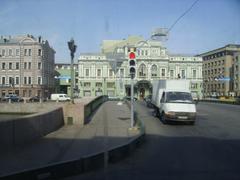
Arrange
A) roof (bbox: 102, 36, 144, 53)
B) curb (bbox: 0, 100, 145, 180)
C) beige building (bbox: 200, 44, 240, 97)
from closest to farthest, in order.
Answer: curb (bbox: 0, 100, 145, 180)
roof (bbox: 102, 36, 144, 53)
beige building (bbox: 200, 44, 240, 97)

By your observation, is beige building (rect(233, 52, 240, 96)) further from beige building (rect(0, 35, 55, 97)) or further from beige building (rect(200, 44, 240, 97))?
beige building (rect(0, 35, 55, 97))

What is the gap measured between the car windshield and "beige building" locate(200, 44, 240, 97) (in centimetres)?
9378

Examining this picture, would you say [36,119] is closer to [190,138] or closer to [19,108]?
[190,138]

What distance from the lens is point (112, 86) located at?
9606 centimetres

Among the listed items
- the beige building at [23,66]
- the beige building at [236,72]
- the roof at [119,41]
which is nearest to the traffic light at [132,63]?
the beige building at [23,66]

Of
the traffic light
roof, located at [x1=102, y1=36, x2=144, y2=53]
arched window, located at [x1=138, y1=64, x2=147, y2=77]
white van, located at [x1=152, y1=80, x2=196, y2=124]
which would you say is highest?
roof, located at [x1=102, y1=36, x2=144, y2=53]

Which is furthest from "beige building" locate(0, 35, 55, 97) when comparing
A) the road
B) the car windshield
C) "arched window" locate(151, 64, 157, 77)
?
the road

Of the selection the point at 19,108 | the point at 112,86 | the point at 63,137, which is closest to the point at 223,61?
the point at 112,86

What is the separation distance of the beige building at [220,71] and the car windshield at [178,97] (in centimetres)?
9378

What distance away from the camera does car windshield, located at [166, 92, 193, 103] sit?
20.6m

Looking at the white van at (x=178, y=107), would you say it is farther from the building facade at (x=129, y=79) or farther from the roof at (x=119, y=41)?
the building facade at (x=129, y=79)

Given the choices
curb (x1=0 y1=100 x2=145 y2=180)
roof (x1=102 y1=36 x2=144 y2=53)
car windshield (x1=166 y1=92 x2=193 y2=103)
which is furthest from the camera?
roof (x1=102 y1=36 x2=144 y2=53)

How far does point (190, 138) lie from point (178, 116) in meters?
5.15

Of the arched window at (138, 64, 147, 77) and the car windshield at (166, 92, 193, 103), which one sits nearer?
the car windshield at (166, 92, 193, 103)
